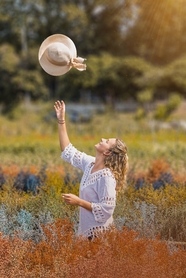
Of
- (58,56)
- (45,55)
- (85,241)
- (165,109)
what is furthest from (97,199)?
(165,109)

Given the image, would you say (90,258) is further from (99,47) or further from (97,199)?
(99,47)

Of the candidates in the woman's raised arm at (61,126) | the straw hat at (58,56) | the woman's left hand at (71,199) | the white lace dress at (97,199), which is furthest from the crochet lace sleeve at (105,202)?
the straw hat at (58,56)

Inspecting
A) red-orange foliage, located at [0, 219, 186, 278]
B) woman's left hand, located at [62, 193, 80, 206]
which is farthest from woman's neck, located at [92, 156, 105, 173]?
red-orange foliage, located at [0, 219, 186, 278]

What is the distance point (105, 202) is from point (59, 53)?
1.40 metres

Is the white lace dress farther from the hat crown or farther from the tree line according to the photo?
the tree line

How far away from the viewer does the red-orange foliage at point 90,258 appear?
12.9 ft

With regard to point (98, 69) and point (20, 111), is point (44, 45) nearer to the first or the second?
point (20, 111)

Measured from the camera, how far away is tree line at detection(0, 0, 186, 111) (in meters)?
38.9

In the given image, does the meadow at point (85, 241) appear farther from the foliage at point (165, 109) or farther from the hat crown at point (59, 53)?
the foliage at point (165, 109)

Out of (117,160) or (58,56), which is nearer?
(117,160)

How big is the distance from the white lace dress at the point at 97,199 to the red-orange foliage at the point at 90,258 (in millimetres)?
234

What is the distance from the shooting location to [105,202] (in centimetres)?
461

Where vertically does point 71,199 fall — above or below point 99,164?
below

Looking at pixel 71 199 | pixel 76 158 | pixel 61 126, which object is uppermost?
pixel 61 126
